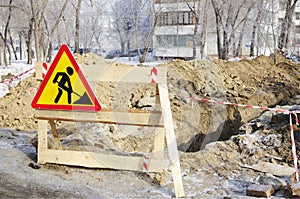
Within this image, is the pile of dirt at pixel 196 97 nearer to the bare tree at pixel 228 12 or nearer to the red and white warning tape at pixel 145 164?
the red and white warning tape at pixel 145 164

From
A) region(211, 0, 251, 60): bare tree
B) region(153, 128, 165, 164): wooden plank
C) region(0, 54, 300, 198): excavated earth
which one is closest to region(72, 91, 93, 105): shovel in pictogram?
region(0, 54, 300, 198): excavated earth

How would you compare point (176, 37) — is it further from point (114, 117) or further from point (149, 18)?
point (114, 117)

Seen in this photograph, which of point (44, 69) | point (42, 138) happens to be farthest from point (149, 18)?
point (42, 138)

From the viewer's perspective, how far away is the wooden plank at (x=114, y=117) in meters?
5.56

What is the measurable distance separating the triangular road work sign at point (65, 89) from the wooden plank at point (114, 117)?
10 centimetres

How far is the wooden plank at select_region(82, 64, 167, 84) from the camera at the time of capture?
5.48 metres

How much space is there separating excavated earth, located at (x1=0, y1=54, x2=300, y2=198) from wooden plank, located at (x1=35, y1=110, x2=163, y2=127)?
80cm

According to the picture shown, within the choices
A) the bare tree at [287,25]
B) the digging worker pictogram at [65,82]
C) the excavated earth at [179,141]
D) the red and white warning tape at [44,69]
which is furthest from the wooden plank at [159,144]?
the bare tree at [287,25]

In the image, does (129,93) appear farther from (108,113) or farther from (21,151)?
(108,113)

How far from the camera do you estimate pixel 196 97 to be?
46.1 feet

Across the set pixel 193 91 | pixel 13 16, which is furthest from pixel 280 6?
pixel 193 91

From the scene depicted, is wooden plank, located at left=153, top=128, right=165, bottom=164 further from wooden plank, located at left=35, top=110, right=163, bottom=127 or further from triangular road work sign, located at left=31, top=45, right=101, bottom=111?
triangular road work sign, located at left=31, top=45, right=101, bottom=111

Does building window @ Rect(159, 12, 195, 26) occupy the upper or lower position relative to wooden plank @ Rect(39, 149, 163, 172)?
upper

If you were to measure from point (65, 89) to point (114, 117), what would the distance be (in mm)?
853
